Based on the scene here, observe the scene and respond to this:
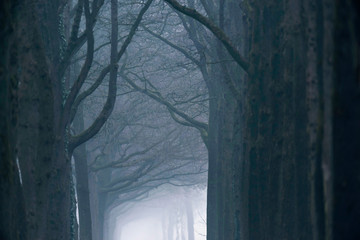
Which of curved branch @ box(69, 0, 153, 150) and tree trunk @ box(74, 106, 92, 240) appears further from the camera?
tree trunk @ box(74, 106, 92, 240)

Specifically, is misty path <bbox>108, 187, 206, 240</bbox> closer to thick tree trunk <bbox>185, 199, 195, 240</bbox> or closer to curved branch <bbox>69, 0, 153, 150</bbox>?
thick tree trunk <bbox>185, 199, 195, 240</bbox>

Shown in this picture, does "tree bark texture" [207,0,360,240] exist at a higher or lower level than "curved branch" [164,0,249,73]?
lower

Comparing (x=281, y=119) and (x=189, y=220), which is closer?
(x=281, y=119)

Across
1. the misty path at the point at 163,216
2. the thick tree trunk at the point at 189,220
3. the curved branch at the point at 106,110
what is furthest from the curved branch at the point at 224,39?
the thick tree trunk at the point at 189,220

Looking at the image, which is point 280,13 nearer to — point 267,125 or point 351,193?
point 267,125

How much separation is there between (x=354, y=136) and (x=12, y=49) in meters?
2.25

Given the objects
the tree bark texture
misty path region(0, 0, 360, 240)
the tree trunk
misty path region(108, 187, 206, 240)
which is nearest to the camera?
misty path region(0, 0, 360, 240)

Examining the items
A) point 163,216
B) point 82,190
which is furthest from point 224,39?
point 163,216

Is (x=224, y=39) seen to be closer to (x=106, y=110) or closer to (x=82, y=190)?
(x=106, y=110)

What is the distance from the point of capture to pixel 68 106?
715 centimetres

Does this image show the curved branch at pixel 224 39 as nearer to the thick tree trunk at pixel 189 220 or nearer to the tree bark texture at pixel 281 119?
the tree bark texture at pixel 281 119

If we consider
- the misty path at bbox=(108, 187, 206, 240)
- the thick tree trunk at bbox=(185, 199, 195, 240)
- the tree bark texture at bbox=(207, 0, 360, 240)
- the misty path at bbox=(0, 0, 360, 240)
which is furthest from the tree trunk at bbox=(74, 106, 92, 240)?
the thick tree trunk at bbox=(185, 199, 195, 240)

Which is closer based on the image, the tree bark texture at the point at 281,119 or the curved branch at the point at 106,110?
the tree bark texture at the point at 281,119

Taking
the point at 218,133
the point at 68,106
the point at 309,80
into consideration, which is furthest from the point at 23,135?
the point at 218,133
